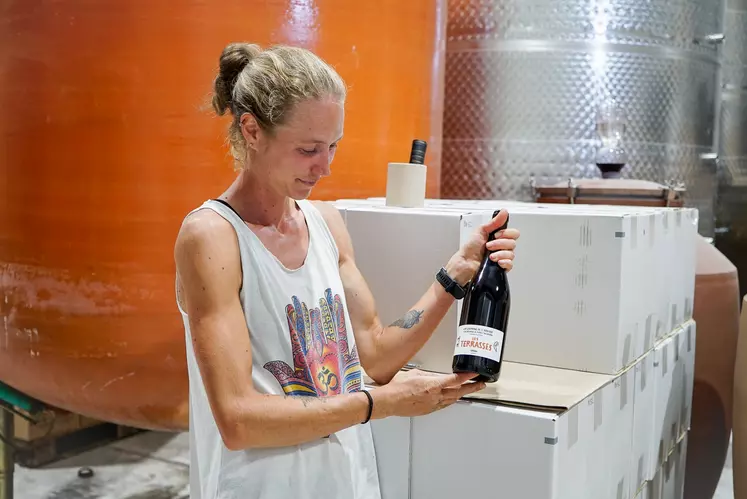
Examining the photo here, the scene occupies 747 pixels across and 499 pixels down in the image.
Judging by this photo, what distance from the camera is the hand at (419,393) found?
136 centimetres

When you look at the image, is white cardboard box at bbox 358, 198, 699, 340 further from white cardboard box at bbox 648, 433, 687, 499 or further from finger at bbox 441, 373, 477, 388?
finger at bbox 441, 373, 477, 388

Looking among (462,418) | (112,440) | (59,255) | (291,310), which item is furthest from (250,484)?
(112,440)

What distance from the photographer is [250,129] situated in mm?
1345

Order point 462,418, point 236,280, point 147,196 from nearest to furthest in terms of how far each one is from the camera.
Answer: point 236,280 → point 462,418 → point 147,196

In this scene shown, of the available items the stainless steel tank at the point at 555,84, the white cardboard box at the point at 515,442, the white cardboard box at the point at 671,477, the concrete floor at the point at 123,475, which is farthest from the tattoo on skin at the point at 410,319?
the concrete floor at the point at 123,475

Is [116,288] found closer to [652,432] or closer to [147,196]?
[147,196]

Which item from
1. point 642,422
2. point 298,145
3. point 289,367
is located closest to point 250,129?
point 298,145

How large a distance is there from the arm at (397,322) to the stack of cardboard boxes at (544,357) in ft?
0.34

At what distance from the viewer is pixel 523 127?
389 cm

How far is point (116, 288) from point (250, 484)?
3.81ft

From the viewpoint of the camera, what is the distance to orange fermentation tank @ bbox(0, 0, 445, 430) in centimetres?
220

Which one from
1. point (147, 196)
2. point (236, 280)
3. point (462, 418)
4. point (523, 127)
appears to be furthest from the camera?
point (523, 127)

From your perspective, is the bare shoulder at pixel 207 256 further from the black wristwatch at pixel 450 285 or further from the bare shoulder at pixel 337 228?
the black wristwatch at pixel 450 285

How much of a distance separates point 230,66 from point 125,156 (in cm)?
95
